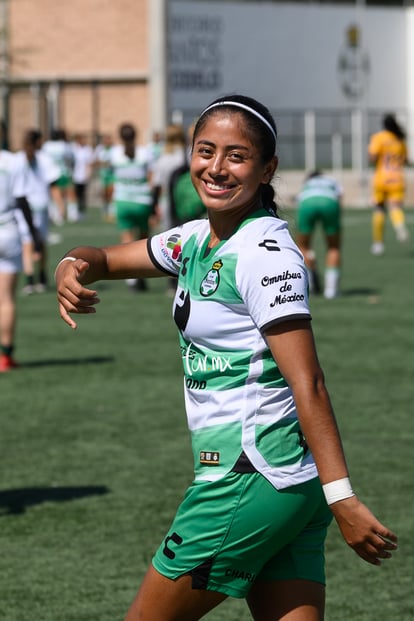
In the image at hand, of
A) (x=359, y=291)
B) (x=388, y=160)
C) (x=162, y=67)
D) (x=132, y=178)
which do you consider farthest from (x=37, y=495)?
(x=162, y=67)

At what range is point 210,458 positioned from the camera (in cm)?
378

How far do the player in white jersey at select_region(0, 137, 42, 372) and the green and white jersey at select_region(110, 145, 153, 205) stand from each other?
7093 mm

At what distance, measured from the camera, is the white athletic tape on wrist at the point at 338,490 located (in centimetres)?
350

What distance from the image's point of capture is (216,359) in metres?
3.75

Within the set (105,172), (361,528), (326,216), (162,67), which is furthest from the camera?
(162,67)

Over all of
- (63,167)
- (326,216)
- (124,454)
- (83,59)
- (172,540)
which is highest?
(83,59)

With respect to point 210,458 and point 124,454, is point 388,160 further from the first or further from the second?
point 210,458

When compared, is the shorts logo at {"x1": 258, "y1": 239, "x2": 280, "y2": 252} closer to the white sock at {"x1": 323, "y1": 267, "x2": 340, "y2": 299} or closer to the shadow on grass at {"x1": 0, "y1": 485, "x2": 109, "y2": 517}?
the shadow on grass at {"x1": 0, "y1": 485, "x2": 109, "y2": 517}

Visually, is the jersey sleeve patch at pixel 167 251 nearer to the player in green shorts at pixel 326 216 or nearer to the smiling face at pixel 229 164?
the smiling face at pixel 229 164

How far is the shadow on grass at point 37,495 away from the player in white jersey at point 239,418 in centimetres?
398

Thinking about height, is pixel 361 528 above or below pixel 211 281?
below

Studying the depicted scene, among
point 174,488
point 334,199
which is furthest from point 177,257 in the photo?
point 334,199

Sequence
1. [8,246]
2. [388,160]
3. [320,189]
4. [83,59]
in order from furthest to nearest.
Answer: [83,59], [388,160], [320,189], [8,246]

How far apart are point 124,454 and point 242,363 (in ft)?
17.6
